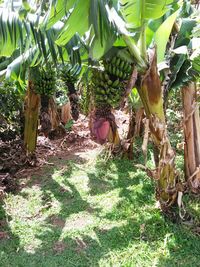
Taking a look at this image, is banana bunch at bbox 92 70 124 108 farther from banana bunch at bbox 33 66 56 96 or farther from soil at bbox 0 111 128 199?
soil at bbox 0 111 128 199

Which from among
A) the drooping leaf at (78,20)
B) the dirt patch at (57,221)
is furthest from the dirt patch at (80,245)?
the drooping leaf at (78,20)

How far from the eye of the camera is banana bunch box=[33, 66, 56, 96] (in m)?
3.34

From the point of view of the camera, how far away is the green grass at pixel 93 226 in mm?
2559

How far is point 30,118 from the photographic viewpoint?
4.26 metres

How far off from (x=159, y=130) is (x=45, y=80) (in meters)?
1.41

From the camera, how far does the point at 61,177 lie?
4.09 m

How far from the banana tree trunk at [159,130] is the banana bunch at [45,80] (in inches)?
48.0

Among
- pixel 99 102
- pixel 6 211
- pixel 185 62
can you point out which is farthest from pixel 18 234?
pixel 185 62

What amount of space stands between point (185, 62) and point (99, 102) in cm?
82

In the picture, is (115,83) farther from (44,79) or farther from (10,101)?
(10,101)

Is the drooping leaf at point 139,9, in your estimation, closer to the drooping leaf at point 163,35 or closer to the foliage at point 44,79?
the drooping leaf at point 163,35

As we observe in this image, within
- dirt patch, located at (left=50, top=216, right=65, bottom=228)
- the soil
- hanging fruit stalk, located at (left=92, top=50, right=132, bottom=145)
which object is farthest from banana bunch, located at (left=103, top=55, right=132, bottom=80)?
the soil

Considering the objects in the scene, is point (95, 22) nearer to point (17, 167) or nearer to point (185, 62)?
point (185, 62)

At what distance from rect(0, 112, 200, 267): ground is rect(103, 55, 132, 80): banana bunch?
4.34ft
